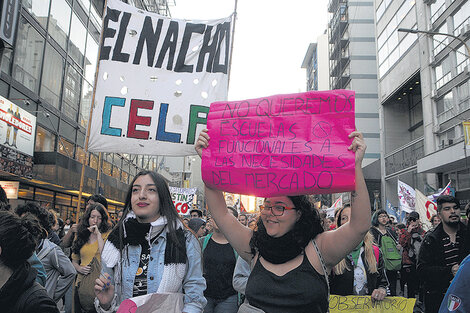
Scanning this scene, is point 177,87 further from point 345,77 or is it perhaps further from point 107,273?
point 345,77

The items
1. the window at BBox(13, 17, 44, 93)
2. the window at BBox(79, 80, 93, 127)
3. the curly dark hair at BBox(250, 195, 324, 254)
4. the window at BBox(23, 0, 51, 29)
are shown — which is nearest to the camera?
the curly dark hair at BBox(250, 195, 324, 254)

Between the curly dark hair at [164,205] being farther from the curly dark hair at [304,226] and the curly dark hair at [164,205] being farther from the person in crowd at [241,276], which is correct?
the person in crowd at [241,276]

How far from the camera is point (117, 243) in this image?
296cm

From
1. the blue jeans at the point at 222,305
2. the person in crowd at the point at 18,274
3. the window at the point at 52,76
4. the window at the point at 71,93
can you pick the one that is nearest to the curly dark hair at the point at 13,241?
the person in crowd at the point at 18,274

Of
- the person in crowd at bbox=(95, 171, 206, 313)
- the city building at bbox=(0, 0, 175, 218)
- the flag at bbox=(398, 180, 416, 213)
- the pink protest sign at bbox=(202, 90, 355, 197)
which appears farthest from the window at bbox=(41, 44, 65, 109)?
the pink protest sign at bbox=(202, 90, 355, 197)

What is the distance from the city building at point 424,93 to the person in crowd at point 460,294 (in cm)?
1611

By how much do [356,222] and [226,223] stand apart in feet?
3.04

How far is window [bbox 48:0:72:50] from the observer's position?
1939 cm

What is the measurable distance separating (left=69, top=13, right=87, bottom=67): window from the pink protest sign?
22.1 m

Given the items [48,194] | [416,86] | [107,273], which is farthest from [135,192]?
[416,86]

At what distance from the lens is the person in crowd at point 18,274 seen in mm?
2150

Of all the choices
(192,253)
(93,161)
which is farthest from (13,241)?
(93,161)

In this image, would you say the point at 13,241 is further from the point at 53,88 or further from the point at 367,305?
the point at 53,88

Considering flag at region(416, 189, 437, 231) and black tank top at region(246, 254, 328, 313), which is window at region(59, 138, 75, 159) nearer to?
flag at region(416, 189, 437, 231)
